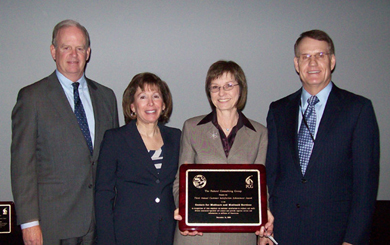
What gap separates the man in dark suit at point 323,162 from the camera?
201cm

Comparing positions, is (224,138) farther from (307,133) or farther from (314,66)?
(314,66)

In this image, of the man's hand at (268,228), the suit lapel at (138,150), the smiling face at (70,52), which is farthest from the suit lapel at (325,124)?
the smiling face at (70,52)

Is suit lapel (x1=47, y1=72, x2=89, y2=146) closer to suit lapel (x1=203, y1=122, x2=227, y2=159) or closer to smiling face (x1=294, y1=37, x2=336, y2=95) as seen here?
suit lapel (x1=203, y1=122, x2=227, y2=159)

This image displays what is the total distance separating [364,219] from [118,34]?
9.08 ft

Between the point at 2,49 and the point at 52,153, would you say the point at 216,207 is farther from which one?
the point at 2,49

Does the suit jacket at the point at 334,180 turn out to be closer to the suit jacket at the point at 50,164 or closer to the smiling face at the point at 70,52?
the suit jacket at the point at 50,164

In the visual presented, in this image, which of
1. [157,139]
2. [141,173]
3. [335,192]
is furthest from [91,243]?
[335,192]

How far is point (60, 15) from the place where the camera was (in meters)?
3.12

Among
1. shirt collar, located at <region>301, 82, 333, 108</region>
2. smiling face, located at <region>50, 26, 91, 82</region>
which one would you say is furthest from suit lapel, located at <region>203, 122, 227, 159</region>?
smiling face, located at <region>50, 26, 91, 82</region>

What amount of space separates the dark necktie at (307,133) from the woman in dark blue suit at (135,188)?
0.96 metres

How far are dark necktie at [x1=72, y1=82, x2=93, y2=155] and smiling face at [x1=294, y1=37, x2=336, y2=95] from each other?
173 cm

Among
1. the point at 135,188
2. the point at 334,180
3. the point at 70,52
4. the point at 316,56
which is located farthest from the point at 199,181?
the point at 70,52

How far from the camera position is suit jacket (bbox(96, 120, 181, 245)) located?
2.19 m

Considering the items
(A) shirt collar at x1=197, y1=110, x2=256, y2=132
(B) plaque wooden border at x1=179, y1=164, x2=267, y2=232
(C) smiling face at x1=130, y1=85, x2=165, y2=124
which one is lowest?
(B) plaque wooden border at x1=179, y1=164, x2=267, y2=232
